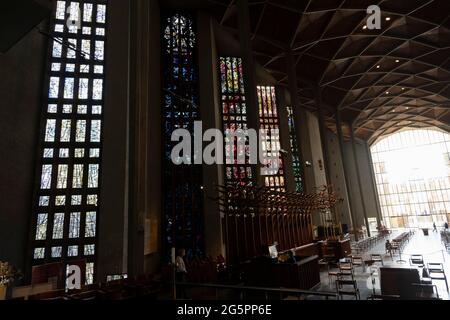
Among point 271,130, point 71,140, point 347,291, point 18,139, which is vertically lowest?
point 347,291

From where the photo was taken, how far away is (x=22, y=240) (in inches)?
357

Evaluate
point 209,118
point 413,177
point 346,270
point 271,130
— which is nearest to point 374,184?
point 413,177

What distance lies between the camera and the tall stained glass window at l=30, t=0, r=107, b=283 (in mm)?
9547

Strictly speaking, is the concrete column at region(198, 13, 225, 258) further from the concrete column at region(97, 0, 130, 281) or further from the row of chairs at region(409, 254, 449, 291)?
the row of chairs at region(409, 254, 449, 291)

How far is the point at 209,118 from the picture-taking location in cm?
1371

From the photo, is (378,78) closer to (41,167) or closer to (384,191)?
(384,191)

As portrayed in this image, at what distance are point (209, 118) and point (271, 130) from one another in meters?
7.15

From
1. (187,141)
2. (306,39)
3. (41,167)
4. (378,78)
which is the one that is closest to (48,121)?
(41,167)

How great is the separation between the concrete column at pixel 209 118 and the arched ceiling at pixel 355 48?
5.22ft

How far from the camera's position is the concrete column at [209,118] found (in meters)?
12.4

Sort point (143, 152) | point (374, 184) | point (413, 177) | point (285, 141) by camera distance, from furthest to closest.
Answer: point (413, 177)
point (374, 184)
point (285, 141)
point (143, 152)

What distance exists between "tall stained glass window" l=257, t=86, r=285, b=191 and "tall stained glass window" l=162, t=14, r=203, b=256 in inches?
260

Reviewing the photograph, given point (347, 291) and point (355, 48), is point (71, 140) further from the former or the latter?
point (355, 48)

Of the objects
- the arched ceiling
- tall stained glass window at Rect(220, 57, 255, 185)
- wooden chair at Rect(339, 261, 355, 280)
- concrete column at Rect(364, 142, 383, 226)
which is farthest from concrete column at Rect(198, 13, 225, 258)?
concrete column at Rect(364, 142, 383, 226)
